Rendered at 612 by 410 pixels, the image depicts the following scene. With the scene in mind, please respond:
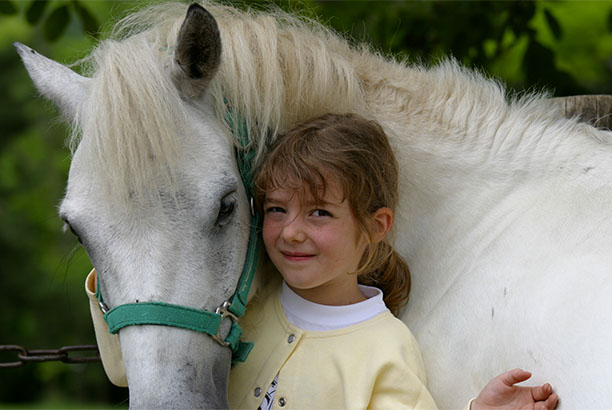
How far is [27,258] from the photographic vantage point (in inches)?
520

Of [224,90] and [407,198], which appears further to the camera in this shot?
[407,198]

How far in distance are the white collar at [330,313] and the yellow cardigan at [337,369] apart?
0.9 inches

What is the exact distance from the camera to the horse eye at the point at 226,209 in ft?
6.25

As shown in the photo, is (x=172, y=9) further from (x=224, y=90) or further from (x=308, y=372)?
(x=308, y=372)

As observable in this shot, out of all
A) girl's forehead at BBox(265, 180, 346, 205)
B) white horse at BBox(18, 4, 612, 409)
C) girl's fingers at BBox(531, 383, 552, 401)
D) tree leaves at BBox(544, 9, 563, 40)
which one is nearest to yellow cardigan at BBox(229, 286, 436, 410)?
white horse at BBox(18, 4, 612, 409)

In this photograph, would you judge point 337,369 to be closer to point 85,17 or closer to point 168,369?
point 168,369

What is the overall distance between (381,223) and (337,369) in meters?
0.46

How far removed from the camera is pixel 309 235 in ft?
6.50

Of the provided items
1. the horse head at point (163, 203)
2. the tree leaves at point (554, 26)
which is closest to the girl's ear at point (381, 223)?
the horse head at point (163, 203)

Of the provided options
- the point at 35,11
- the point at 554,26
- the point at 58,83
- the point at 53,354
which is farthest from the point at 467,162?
the point at 35,11

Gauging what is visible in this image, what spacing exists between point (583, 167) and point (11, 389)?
13.2 meters

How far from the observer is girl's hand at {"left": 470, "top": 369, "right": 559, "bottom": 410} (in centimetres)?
174

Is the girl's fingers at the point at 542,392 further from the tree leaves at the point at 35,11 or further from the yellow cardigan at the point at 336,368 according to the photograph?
the tree leaves at the point at 35,11

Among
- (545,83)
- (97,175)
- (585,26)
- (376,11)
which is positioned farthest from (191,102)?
(585,26)
